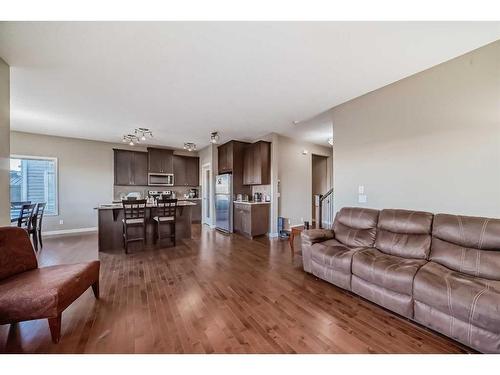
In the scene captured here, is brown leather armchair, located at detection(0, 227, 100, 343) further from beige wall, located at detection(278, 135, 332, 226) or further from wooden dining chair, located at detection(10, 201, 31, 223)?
beige wall, located at detection(278, 135, 332, 226)

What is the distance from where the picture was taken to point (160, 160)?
261 inches

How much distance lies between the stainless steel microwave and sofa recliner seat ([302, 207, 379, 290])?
18.0 ft

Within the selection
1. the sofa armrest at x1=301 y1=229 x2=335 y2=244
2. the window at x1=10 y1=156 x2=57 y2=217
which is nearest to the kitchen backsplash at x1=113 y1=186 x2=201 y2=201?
the window at x1=10 y1=156 x2=57 y2=217

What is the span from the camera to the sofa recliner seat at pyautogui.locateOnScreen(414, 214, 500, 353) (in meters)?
1.37

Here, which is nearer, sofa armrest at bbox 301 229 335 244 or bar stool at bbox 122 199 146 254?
sofa armrest at bbox 301 229 335 244

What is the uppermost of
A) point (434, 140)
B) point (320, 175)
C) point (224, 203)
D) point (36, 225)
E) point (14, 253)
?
point (434, 140)

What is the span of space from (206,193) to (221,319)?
17.4 feet

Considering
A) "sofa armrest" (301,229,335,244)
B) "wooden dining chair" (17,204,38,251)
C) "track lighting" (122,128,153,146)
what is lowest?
"sofa armrest" (301,229,335,244)

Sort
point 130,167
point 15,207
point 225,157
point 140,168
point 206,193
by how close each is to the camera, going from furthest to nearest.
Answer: point 206,193
point 140,168
point 130,167
point 225,157
point 15,207

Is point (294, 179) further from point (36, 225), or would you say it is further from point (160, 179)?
point (36, 225)

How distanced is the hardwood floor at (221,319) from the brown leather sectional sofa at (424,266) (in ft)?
0.61

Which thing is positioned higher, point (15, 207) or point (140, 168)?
point (140, 168)

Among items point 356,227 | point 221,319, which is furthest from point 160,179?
point 356,227
